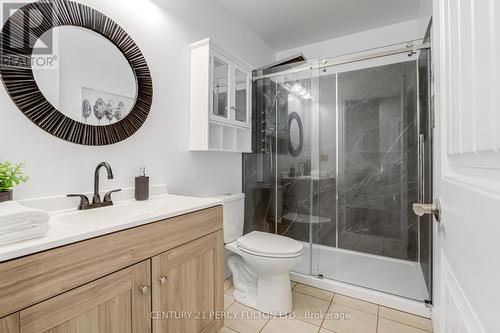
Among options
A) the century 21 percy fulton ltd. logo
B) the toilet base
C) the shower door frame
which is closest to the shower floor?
the shower door frame

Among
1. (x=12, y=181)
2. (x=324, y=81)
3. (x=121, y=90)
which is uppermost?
(x=324, y=81)

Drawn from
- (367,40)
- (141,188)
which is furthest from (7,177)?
(367,40)

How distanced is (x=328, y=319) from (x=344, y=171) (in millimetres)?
1468

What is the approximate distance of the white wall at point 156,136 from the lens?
1053 mm

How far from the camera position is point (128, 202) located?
4.54ft

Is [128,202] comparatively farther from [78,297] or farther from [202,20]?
[202,20]

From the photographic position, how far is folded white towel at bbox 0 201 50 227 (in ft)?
2.19

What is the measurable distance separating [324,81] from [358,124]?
0.59 metres

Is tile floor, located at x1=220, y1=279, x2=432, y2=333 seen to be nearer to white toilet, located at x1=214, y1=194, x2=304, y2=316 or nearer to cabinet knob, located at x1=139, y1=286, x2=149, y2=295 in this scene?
white toilet, located at x1=214, y1=194, x2=304, y2=316

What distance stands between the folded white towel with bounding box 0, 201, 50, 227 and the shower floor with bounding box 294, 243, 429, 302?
6.40 feet

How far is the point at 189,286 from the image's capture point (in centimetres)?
117

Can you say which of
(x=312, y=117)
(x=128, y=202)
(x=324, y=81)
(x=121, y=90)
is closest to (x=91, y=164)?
(x=128, y=202)

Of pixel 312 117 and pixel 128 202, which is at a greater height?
pixel 312 117

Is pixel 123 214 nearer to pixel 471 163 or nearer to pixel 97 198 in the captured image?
pixel 97 198
